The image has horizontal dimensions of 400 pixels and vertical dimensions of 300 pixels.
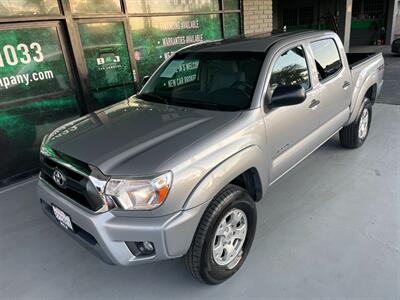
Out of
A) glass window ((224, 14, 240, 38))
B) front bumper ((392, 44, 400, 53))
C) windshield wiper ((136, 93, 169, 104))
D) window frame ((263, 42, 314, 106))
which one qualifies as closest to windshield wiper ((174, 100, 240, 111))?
windshield wiper ((136, 93, 169, 104))

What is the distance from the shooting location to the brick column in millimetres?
7721

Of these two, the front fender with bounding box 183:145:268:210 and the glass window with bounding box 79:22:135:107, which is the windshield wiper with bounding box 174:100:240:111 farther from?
the glass window with bounding box 79:22:135:107

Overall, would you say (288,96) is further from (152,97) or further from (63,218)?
(63,218)

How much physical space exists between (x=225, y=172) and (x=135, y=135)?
0.72m

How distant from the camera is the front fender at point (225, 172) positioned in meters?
2.12

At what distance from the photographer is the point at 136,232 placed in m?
2.03

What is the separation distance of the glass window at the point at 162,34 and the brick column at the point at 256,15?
34.8 inches

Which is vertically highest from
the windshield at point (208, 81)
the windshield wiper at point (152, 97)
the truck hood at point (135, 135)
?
the windshield at point (208, 81)

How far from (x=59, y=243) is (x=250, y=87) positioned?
231 cm

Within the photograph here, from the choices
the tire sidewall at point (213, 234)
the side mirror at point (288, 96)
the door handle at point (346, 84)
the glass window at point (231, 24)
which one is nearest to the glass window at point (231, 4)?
the glass window at point (231, 24)

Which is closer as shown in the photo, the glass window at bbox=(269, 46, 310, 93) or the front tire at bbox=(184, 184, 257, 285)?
the front tire at bbox=(184, 184, 257, 285)

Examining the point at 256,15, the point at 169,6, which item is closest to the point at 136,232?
the point at 169,6

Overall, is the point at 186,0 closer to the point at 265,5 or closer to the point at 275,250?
the point at 265,5

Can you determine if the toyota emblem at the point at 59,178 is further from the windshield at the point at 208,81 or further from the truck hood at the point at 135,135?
the windshield at the point at 208,81
